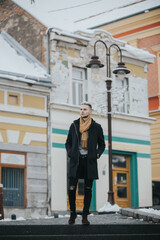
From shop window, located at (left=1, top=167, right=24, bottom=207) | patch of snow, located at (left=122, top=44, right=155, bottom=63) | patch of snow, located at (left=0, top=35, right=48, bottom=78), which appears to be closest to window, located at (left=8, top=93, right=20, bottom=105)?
patch of snow, located at (left=0, top=35, right=48, bottom=78)

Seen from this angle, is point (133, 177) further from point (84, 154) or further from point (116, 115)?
point (84, 154)

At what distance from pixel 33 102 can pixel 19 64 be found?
5.87 ft

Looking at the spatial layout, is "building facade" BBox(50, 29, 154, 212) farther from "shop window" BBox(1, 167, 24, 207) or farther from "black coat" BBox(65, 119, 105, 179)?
"black coat" BBox(65, 119, 105, 179)

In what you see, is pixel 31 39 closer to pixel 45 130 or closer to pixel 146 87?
pixel 45 130

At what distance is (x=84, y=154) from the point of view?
33.1 feet

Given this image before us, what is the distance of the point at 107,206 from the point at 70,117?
589 cm

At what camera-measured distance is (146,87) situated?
2803cm

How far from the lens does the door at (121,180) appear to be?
25639 millimetres

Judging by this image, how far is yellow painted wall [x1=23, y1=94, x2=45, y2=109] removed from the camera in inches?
887

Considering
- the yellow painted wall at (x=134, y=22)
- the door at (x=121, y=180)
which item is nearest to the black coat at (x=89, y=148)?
the door at (x=121, y=180)

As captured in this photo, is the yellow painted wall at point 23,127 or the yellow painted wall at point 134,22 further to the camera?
the yellow painted wall at point 134,22

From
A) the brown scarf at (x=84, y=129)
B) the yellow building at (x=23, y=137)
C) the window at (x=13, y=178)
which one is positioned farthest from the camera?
the yellow building at (x=23, y=137)
